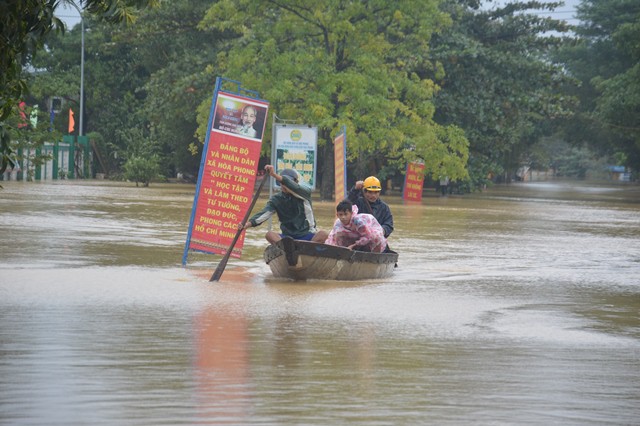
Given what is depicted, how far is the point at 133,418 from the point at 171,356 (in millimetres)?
2639

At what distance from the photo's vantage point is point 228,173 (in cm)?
1994

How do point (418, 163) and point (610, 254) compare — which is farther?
point (418, 163)

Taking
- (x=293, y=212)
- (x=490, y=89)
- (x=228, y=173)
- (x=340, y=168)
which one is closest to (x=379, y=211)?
(x=293, y=212)

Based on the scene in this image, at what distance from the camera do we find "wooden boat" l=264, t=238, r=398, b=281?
17062mm

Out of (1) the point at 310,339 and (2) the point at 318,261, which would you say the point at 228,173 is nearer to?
(2) the point at 318,261

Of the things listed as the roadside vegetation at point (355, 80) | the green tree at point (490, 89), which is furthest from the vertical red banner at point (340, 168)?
the green tree at point (490, 89)

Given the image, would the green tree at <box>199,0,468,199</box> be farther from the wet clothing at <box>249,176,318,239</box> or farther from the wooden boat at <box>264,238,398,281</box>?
the wooden boat at <box>264,238,398,281</box>

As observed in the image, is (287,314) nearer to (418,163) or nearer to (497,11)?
(418,163)

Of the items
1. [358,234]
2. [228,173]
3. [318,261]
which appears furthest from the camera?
[228,173]

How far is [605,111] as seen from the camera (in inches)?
2360

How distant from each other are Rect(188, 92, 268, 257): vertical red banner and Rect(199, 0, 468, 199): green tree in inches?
989

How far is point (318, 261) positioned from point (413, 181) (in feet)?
113

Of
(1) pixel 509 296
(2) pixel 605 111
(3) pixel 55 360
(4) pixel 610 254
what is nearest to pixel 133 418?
(3) pixel 55 360

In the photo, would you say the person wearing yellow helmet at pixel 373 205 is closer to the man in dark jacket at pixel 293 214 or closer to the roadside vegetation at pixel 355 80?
the man in dark jacket at pixel 293 214
